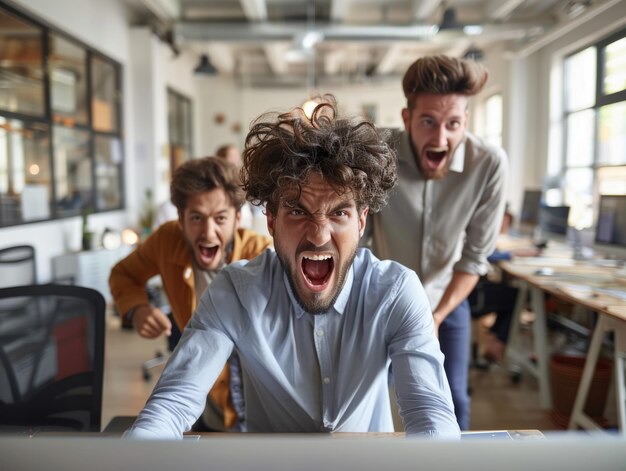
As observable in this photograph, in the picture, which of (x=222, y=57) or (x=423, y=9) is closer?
(x=423, y=9)

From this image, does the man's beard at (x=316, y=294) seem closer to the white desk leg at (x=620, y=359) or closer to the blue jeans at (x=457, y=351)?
the blue jeans at (x=457, y=351)

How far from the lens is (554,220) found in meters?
4.78

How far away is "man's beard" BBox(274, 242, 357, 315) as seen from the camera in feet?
3.67

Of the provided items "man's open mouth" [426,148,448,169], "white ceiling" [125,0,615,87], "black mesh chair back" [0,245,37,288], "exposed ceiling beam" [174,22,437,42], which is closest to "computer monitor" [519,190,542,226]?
"white ceiling" [125,0,615,87]

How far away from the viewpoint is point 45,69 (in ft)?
15.7

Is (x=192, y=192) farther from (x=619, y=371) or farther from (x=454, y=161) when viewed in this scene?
(x=619, y=371)

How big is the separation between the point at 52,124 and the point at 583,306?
466 centimetres

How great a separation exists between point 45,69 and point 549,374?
15.9 feet

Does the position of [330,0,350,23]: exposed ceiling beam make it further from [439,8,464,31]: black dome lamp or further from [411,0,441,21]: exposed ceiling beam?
[439,8,464,31]: black dome lamp

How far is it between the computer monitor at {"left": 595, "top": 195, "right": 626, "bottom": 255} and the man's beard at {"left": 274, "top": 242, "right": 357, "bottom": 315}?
289 centimetres

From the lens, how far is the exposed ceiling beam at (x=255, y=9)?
630 cm

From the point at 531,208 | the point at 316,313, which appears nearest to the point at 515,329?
the point at 531,208

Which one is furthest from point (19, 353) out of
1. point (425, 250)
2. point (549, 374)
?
point (549, 374)

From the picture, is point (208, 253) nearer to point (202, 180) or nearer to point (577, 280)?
point (202, 180)
